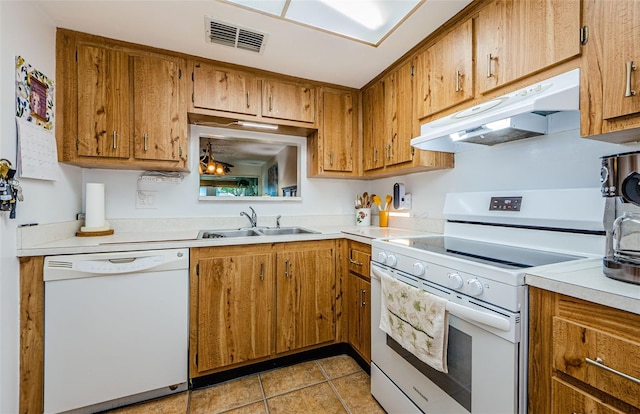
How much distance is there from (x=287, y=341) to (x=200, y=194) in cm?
138

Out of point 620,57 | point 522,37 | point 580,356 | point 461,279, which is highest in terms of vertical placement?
point 522,37

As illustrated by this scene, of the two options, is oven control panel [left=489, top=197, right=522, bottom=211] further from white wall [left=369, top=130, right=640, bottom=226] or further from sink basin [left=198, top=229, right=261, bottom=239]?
sink basin [left=198, top=229, right=261, bottom=239]

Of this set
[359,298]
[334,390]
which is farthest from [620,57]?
[334,390]

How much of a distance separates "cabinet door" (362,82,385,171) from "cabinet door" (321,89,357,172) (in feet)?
0.42

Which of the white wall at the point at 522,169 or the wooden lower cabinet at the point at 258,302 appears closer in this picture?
the white wall at the point at 522,169

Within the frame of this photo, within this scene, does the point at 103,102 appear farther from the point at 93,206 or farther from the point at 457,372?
the point at 457,372

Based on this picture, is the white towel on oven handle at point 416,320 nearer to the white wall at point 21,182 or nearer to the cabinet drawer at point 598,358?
the cabinet drawer at point 598,358

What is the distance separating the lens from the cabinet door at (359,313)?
183 cm

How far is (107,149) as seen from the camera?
70.8 inches

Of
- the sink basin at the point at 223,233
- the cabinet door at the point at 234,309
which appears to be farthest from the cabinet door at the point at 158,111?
the cabinet door at the point at 234,309

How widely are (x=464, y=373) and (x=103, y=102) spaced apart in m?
2.52

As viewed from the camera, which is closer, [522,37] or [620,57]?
[620,57]

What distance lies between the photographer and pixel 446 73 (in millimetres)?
1647

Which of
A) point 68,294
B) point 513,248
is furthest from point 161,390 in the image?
point 513,248
